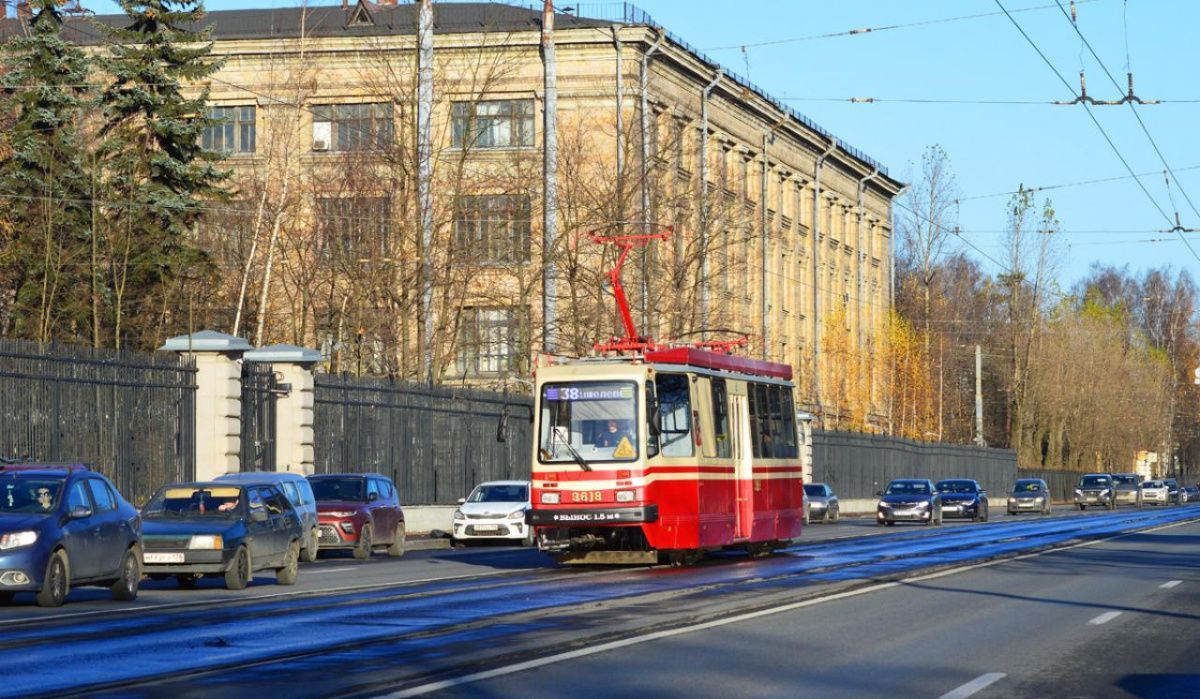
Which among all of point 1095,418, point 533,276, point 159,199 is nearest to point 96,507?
point 159,199

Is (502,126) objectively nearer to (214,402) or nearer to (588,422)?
(214,402)

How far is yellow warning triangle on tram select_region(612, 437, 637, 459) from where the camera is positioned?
27703mm

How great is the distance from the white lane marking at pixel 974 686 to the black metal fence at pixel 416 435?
81.1 feet

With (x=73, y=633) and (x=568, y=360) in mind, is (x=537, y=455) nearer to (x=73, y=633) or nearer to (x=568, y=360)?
(x=568, y=360)

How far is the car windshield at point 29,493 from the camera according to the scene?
2031cm

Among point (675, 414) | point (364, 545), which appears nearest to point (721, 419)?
point (675, 414)

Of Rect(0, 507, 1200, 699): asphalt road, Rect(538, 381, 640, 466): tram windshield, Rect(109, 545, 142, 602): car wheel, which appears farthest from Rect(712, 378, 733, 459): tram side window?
Rect(109, 545, 142, 602): car wheel

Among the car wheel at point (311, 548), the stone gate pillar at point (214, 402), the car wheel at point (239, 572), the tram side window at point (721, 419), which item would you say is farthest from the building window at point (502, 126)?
the car wheel at point (239, 572)

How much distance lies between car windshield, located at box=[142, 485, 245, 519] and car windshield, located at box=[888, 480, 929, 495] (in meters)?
34.8

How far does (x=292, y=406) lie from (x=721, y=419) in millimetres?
11501

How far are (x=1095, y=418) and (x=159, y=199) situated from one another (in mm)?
80204

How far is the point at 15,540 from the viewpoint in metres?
19.5

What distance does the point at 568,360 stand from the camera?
29.2 metres

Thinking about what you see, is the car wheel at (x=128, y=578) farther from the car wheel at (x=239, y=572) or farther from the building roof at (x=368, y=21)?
the building roof at (x=368, y=21)
